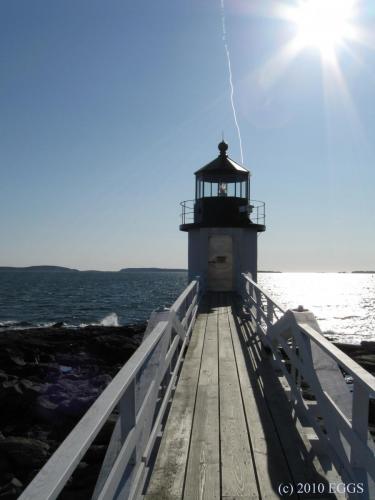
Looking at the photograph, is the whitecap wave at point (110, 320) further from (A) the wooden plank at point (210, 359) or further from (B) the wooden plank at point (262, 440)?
(B) the wooden plank at point (262, 440)

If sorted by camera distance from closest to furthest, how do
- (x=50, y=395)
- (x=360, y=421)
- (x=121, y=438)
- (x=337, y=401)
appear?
1. (x=121, y=438)
2. (x=360, y=421)
3. (x=337, y=401)
4. (x=50, y=395)

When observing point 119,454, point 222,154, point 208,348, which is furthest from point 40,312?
point 119,454

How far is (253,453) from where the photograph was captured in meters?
3.92

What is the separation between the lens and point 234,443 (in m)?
4.13

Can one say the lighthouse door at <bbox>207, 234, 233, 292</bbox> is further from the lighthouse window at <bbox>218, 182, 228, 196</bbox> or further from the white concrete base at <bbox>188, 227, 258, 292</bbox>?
the lighthouse window at <bbox>218, 182, 228, 196</bbox>

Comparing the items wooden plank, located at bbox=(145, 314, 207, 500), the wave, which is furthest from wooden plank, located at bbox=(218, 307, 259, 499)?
the wave

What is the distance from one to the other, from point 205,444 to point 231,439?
287mm

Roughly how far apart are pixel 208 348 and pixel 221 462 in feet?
13.8

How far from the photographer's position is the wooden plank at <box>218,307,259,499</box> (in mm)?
3385

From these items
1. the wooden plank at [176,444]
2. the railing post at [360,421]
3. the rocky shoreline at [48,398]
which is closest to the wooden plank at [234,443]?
the wooden plank at [176,444]

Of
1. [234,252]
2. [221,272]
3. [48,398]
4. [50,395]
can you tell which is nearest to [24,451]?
[48,398]

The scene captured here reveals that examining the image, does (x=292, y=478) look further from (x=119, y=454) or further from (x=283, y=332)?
(x=283, y=332)

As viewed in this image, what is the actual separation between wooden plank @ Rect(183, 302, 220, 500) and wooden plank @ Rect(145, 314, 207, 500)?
0.07 m

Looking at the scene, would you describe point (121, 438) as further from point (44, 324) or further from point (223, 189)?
point (44, 324)
